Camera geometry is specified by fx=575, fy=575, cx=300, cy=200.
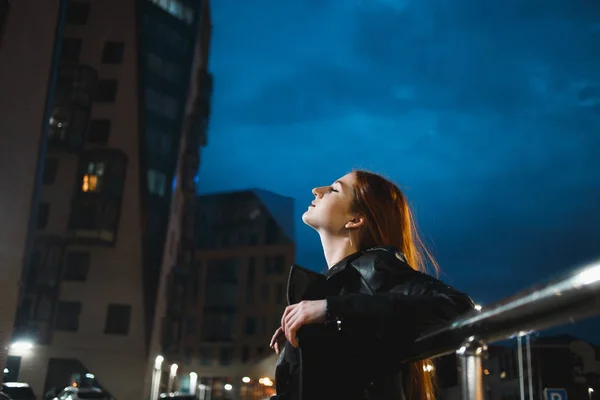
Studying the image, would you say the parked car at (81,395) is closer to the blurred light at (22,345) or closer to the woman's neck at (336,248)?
the blurred light at (22,345)

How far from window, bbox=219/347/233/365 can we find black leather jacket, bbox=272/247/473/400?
45.6 meters

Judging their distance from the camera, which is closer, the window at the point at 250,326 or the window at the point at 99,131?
the window at the point at 99,131

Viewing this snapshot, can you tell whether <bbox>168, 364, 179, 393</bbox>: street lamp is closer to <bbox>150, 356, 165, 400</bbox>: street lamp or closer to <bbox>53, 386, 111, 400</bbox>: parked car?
<bbox>150, 356, 165, 400</bbox>: street lamp

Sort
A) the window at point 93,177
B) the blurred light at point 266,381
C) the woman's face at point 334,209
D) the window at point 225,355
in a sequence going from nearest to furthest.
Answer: the woman's face at point 334,209, the window at point 93,177, the blurred light at point 266,381, the window at point 225,355

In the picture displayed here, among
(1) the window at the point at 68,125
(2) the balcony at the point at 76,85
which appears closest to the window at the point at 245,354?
(1) the window at the point at 68,125

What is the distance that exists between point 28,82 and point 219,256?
3769 cm

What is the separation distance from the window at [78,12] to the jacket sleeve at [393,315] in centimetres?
3201

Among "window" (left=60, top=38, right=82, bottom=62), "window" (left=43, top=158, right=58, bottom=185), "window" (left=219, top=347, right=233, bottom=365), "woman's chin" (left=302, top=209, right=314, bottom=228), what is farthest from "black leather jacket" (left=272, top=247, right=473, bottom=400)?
"window" (left=219, top=347, right=233, bottom=365)

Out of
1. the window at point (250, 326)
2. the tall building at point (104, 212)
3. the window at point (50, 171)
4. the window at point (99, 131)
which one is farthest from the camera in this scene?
the window at point (250, 326)

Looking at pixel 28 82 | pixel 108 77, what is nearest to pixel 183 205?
pixel 108 77

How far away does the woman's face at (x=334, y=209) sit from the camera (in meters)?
1.82

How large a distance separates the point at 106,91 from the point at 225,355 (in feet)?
80.3

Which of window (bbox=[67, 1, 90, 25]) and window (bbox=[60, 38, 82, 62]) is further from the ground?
window (bbox=[67, 1, 90, 25])

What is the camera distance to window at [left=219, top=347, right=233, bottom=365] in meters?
45.1
